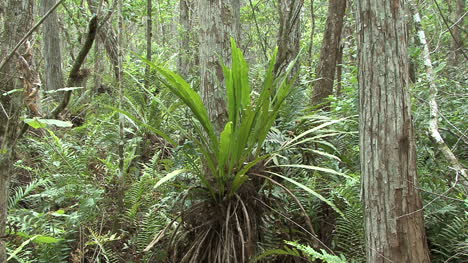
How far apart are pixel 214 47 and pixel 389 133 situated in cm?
190

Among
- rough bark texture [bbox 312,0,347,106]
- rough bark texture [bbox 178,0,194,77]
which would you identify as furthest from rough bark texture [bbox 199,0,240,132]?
rough bark texture [bbox 178,0,194,77]

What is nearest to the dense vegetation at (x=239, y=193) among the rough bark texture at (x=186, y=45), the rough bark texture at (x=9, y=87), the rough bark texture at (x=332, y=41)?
the rough bark texture at (x=9, y=87)

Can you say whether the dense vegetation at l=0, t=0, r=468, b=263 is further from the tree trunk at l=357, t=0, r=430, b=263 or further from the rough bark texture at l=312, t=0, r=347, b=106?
the rough bark texture at l=312, t=0, r=347, b=106

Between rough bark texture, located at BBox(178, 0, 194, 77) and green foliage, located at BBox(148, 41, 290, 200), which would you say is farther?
rough bark texture, located at BBox(178, 0, 194, 77)

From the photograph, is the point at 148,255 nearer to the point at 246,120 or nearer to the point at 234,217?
the point at 234,217

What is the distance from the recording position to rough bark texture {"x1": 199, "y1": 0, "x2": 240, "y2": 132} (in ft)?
12.0

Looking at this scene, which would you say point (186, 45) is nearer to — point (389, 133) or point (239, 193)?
point (239, 193)

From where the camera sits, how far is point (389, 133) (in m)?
2.37

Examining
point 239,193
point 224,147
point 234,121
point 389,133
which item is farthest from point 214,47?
point 389,133

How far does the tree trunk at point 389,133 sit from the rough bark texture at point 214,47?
1520 mm

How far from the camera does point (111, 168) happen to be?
174 inches

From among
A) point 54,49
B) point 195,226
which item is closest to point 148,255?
point 195,226

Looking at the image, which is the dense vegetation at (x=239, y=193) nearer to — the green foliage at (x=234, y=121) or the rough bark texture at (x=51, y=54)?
the green foliage at (x=234, y=121)

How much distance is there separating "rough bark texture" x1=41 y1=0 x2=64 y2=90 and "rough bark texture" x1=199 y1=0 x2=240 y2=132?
228 inches
